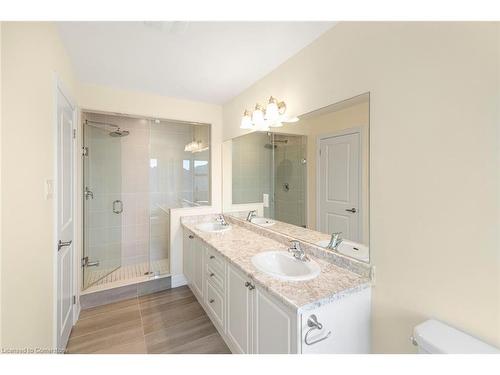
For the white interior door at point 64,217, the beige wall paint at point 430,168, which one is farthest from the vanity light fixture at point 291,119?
the white interior door at point 64,217

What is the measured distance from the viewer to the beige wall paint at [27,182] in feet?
2.74

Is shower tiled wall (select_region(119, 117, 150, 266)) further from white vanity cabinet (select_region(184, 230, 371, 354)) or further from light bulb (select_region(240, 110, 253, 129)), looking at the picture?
white vanity cabinet (select_region(184, 230, 371, 354))

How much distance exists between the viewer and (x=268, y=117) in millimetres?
1919

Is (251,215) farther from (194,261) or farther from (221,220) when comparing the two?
(194,261)

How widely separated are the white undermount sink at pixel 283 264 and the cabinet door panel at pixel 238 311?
6.8 inches

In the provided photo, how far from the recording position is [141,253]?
10.2 ft

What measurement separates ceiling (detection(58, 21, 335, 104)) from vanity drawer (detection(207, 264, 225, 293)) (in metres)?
1.73

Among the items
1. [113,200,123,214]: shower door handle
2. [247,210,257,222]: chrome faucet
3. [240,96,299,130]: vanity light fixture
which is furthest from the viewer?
[113,200,123,214]: shower door handle

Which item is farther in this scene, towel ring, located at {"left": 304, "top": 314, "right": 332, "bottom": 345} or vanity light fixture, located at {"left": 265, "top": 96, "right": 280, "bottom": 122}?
vanity light fixture, located at {"left": 265, "top": 96, "right": 280, "bottom": 122}

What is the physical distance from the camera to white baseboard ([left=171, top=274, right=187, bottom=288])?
2658 mm

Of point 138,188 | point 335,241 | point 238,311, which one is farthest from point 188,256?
point 335,241

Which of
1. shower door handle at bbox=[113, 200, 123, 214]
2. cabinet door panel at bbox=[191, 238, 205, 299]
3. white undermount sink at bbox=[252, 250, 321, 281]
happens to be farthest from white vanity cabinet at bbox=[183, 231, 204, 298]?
shower door handle at bbox=[113, 200, 123, 214]

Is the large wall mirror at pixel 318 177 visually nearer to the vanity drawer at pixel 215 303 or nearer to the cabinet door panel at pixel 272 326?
the cabinet door panel at pixel 272 326
